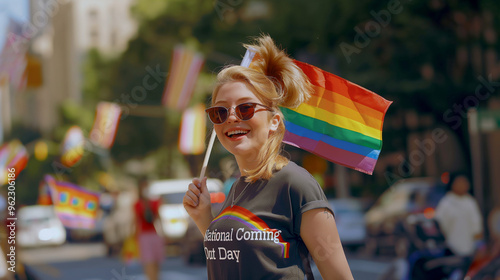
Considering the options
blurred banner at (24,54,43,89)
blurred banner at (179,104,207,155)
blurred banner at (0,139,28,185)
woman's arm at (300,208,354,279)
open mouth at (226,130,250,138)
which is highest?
blurred banner at (24,54,43,89)

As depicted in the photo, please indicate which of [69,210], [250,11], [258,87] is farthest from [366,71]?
[258,87]

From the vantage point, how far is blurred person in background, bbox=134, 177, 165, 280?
10578mm

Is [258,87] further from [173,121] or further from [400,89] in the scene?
[173,121]

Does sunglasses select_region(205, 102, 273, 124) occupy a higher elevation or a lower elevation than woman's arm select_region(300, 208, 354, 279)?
higher

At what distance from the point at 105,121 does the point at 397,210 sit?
22.4ft

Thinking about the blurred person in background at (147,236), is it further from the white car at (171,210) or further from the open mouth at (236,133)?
the white car at (171,210)

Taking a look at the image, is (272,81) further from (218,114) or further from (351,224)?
(351,224)

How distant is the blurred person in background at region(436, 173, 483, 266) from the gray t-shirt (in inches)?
279

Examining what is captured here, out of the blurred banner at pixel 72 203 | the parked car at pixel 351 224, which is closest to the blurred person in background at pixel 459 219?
the blurred banner at pixel 72 203

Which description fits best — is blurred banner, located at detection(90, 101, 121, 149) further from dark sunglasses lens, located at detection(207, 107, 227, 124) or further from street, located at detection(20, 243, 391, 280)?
dark sunglasses lens, located at detection(207, 107, 227, 124)

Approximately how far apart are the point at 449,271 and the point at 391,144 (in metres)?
15.3

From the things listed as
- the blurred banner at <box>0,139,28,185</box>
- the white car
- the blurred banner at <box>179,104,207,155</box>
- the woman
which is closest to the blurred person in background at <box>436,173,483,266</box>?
the blurred banner at <box>0,139,28,185</box>

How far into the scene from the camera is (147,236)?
1062 cm

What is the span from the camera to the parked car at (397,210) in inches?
628
